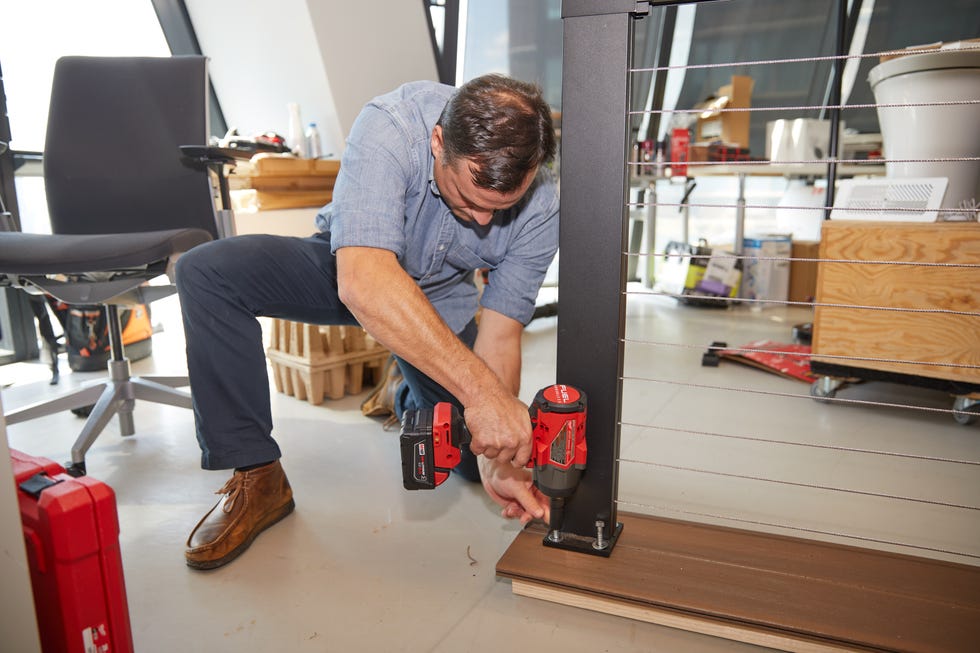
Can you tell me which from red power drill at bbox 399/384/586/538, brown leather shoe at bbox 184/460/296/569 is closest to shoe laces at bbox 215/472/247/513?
brown leather shoe at bbox 184/460/296/569

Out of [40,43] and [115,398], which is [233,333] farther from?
[40,43]

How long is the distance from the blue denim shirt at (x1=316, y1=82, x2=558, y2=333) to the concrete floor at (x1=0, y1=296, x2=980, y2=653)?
37 cm

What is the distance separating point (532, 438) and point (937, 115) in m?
1.76

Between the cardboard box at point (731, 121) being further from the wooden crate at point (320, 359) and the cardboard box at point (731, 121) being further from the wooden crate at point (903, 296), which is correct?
the wooden crate at point (320, 359)

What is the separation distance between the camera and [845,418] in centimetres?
202

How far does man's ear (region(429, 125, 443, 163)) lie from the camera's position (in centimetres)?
118

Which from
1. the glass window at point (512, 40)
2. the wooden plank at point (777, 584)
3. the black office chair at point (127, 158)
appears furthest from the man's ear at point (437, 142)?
the glass window at point (512, 40)

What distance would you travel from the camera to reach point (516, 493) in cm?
127

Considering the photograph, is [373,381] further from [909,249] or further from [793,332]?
[793,332]

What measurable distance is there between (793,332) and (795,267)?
1.08 meters

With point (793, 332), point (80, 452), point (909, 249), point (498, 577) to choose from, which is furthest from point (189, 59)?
point (793, 332)

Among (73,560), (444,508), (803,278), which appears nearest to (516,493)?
(444,508)

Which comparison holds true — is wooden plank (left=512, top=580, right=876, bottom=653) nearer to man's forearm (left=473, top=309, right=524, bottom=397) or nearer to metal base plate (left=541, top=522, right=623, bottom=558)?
metal base plate (left=541, top=522, right=623, bottom=558)

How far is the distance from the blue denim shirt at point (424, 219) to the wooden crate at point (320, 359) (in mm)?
667
